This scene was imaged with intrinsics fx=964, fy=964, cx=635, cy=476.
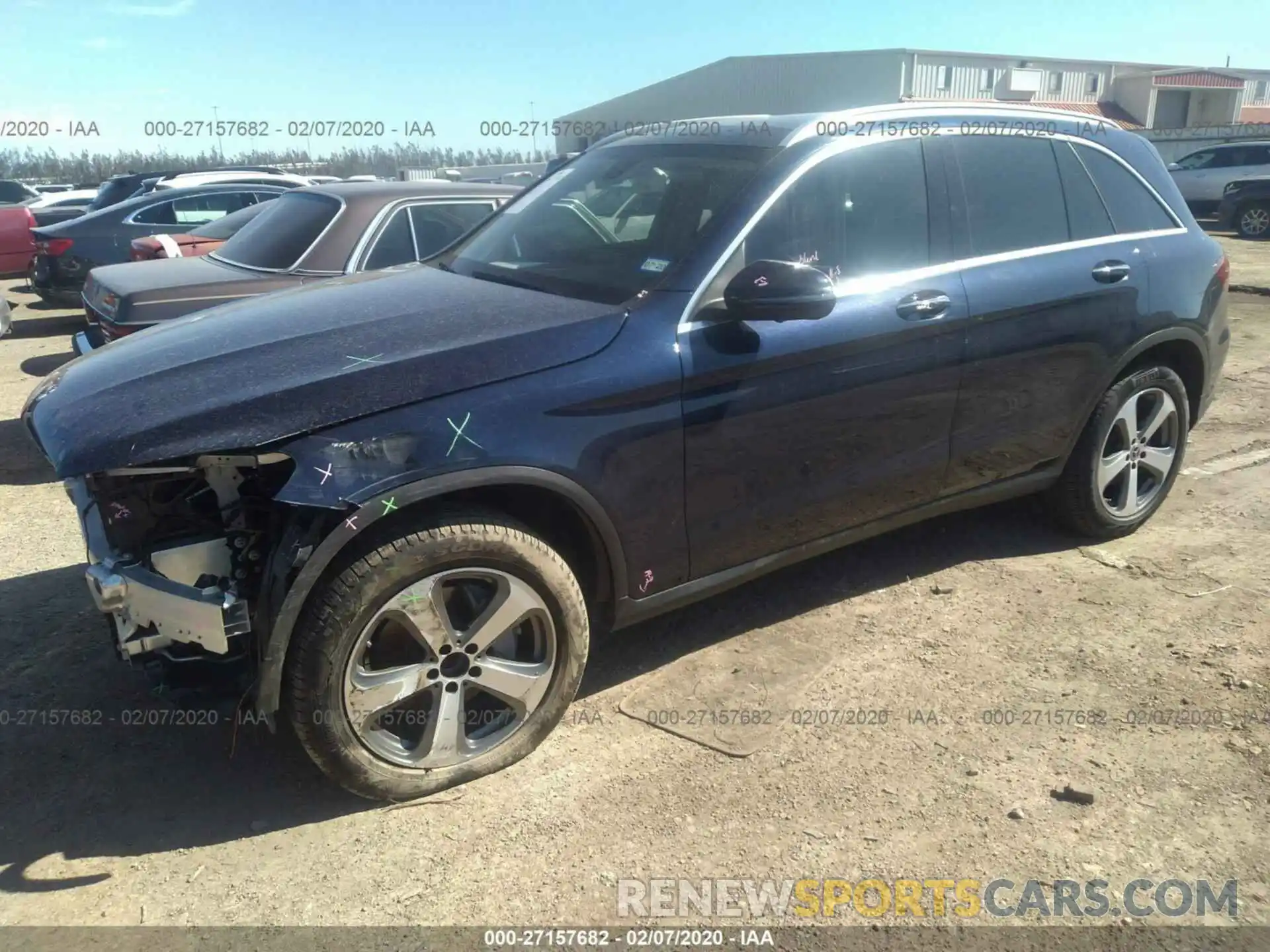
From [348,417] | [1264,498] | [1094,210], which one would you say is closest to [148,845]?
[348,417]

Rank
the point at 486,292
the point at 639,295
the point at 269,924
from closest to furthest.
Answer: the point at 269,924 → the point at 639,295 → the point at 486,292

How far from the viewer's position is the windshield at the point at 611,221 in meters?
3.24

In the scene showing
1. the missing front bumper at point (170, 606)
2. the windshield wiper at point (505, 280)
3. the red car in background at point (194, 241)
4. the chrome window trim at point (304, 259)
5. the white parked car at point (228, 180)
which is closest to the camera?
the missing front bumper at point (170, 606)

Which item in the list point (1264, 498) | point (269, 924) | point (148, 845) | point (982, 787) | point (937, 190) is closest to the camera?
point (269, 924)

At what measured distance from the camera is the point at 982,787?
288 cm

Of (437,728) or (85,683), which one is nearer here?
(437,728)

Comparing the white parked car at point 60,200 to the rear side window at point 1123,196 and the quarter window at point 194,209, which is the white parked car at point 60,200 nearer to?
the quarter window at point 194,209

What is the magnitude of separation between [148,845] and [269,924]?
1.75 feet

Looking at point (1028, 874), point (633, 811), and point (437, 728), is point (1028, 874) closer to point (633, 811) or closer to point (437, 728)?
point (633, 811)

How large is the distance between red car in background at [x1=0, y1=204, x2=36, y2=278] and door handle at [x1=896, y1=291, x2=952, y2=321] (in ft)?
45.4

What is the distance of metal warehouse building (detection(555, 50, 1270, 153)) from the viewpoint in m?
33.8

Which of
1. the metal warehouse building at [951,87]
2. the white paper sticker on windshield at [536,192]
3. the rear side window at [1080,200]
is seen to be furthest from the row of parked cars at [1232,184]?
the white paper sticker on windshield at [536,192]

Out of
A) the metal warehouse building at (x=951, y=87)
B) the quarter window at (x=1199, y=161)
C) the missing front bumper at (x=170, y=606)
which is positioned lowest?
the missing front bumper at (x=170, y=606)

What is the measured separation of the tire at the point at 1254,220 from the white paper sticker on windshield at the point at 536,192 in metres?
18.3
